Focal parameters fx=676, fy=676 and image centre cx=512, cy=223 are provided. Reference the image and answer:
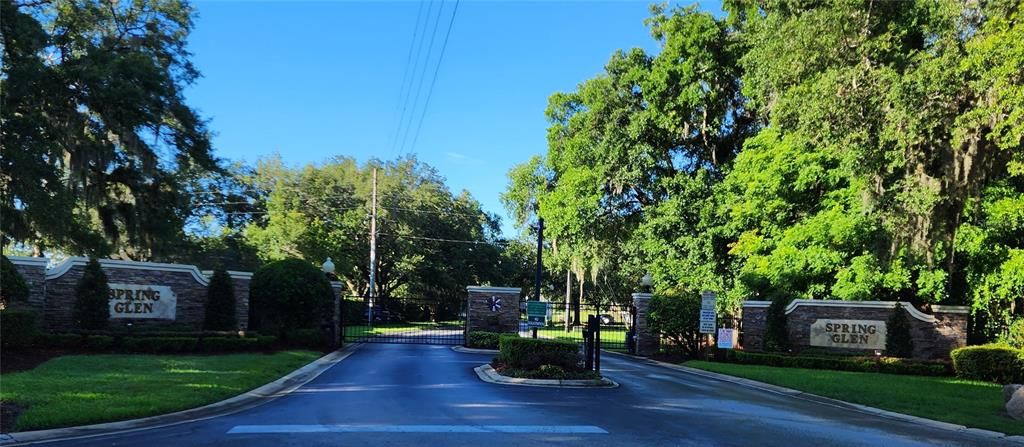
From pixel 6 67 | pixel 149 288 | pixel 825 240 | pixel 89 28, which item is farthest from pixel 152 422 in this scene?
pixel 825 240

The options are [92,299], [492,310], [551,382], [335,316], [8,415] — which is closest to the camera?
[8,415]

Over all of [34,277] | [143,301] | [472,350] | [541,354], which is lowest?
[472,350]

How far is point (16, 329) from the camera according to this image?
43.9 feet

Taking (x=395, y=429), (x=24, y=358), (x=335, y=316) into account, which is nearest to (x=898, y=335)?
(x=395, y=429)

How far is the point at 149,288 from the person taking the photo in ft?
59.5

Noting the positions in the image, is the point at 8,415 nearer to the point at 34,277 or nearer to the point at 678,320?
the point at 34,277

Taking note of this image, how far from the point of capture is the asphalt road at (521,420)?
7852 millimetres

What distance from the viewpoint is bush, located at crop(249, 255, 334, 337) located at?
21.4m

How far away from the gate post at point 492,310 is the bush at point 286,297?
6.18 meters

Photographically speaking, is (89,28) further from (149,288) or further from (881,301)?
(881,301)

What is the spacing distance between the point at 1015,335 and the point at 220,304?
76.3 feet

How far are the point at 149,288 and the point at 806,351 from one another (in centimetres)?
1995

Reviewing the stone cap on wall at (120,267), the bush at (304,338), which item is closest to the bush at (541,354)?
the bush at (304,338)

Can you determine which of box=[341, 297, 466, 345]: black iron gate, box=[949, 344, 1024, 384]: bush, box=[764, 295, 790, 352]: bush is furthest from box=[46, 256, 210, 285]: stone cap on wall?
box=[949, 344, 1024, 384]: bush
